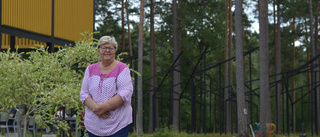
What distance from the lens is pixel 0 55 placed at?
25.2 feet

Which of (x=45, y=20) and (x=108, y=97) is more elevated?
(x=45, y=20)

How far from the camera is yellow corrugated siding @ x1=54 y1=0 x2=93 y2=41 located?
1670cm

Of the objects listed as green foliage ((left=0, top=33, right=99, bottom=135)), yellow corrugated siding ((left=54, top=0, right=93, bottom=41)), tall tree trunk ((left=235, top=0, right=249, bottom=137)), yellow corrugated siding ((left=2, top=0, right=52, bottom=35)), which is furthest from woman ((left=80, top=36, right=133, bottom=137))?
tall tree trunk ((left=235, top=0, right=249, bottom=137))

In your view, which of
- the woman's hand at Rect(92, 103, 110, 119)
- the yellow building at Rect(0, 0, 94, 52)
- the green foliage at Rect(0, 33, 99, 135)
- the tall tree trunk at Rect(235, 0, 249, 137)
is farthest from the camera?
the tall tree trunk at Rect(235, 0, 249, 137)

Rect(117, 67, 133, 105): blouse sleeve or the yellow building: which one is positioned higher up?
the yellow building

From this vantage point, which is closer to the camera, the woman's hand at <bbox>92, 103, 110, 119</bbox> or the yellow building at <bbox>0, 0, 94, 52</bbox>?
the woman's hand at <bbox>92, 103, 110, 119</bbox>

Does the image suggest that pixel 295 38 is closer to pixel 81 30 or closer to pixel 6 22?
pixel 81 30

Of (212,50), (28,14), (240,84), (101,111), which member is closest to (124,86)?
(101,111)

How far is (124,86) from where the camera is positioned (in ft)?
12.1

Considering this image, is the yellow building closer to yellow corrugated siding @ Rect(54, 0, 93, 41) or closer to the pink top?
yellow corrugated siding @ Rect(54, 0, 93, 41)

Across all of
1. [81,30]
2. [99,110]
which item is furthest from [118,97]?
[81,30]

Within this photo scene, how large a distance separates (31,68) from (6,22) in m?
6.75

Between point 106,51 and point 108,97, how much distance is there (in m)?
0.37

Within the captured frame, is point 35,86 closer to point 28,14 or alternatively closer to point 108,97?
point 108,97
